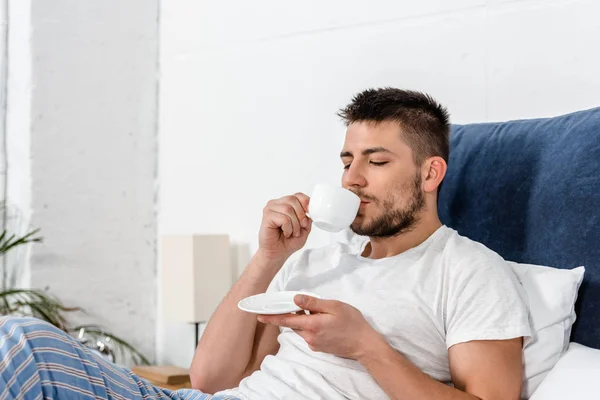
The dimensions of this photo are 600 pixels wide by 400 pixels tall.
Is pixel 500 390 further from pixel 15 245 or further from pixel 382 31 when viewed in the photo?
pixel 15 245

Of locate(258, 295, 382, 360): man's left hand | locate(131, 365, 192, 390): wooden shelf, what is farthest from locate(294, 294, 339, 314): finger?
locate(131, 365, 192, 390): wooden shelf

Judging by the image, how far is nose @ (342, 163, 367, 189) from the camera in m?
1.81

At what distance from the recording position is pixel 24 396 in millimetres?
1277

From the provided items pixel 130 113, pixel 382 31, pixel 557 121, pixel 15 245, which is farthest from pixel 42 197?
pixel 557 121

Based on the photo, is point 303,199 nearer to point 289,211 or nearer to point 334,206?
point 289,211

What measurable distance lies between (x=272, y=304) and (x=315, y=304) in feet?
0.36

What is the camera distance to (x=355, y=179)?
180 centimetres

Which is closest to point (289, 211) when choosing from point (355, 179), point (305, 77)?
point (355, 179)

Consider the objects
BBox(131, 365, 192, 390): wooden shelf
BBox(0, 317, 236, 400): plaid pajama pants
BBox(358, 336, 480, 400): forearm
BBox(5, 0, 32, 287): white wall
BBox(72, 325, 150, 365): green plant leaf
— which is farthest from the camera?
BBox(72, 325, 150, 365): green plant leaf

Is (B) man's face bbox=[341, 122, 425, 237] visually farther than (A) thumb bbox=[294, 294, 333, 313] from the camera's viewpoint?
Yes

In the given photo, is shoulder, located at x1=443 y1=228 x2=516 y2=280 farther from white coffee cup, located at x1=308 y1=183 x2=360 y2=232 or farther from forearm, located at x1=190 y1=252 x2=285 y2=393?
forearm, located at x1=190 y1=252 x2=285 y2=393

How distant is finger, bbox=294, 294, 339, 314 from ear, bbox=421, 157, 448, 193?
45 centimetres

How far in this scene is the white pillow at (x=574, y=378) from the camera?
1387mm

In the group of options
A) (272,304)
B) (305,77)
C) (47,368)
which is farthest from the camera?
(305,77)
